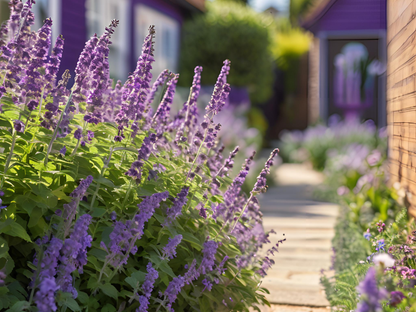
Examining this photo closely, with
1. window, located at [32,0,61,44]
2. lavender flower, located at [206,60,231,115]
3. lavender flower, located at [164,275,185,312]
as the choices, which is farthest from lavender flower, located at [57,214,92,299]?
window, located at [32,0,61,44]

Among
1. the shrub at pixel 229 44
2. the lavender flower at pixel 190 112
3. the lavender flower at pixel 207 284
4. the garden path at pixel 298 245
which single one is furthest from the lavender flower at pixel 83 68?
the shrub at pixel 229 44

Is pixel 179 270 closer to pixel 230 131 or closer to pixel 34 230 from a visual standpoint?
pixel 34 230

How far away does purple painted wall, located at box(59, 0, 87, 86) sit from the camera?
26.4 feet

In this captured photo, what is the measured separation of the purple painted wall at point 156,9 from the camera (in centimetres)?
1080

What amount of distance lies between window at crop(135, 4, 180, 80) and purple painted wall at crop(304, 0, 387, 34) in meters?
4.81

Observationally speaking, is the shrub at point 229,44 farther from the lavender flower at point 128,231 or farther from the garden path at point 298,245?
the lavender flower at point 128,231

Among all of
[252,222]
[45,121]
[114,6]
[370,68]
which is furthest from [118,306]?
[370,68]

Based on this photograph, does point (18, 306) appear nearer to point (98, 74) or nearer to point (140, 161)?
point (140, 161)

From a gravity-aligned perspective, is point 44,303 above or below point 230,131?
below

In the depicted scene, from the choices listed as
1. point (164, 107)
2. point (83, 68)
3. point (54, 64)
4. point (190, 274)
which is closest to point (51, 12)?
point (164, 107)

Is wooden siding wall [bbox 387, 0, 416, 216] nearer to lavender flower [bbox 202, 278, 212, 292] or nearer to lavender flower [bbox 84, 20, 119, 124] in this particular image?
lavender flower [bbox 202, 278, 212, 292]

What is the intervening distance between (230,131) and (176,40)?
5.53 m

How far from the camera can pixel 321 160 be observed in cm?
1184

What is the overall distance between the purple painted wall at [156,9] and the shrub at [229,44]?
0.78 metres
